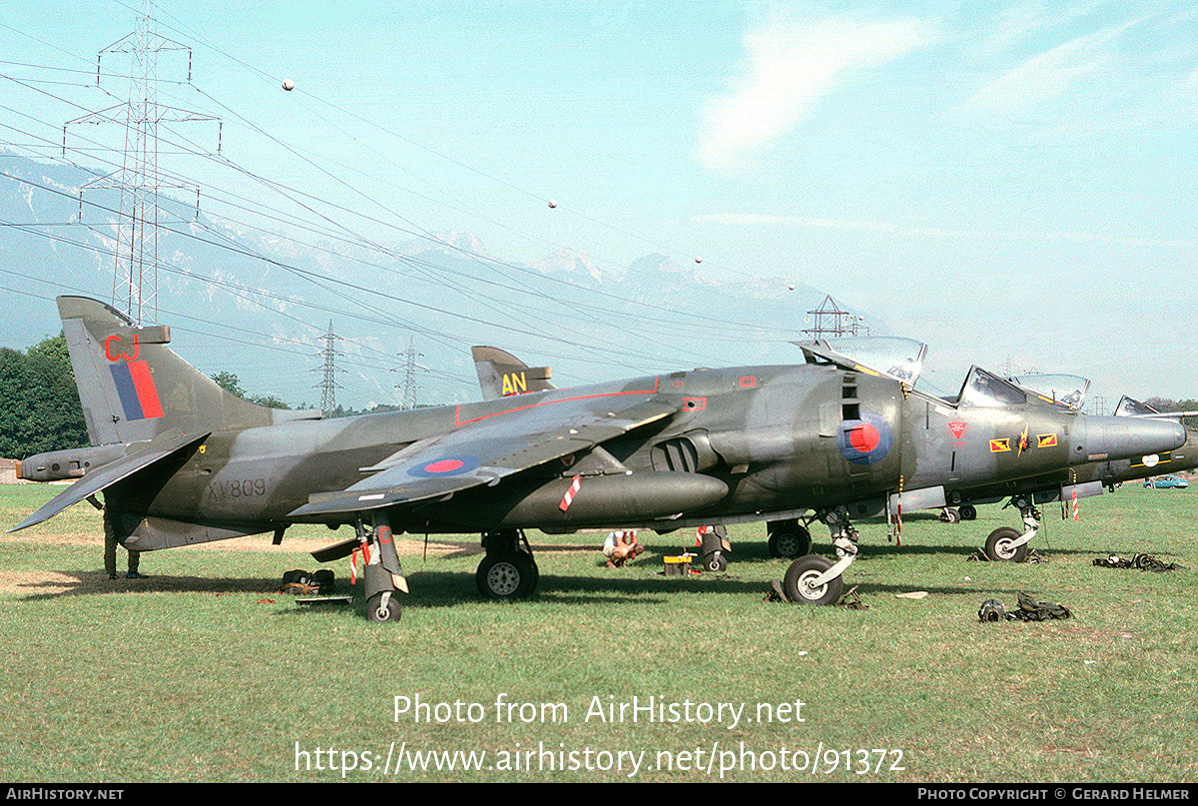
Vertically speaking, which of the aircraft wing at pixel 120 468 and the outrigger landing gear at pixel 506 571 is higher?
the aircraft wing at pixel 120 468

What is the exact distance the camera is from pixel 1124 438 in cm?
1520

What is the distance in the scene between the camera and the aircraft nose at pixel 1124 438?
14.9 meters

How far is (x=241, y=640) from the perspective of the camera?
39.1 feet

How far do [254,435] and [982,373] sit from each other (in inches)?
469

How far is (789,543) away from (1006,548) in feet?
15.3

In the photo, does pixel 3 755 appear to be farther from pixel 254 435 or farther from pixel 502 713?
pixel 254 435

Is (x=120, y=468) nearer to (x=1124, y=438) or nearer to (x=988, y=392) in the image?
(x=988, y=392)

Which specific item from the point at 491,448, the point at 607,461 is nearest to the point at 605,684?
the point at 491,448

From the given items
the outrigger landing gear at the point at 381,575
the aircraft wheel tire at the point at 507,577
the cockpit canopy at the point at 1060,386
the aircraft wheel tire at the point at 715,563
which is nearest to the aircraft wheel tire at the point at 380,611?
the outrigger landing gear at the point at 381,575

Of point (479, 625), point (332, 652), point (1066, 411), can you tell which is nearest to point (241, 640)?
point (332, 652)

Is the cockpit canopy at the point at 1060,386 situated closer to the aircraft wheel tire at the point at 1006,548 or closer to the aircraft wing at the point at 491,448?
the aircraft wheel tire at the point at 1006,548

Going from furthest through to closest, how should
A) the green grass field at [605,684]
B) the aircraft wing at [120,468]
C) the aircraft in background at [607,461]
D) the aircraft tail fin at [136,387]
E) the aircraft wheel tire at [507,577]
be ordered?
1. the aircraft tail fin at [136,387]
2. the aircraft wheel tire at [507,577]
3. the aircraft wing at [120,468]
4. the aircraft in background at [607,461]
5. the green grass field at [605,684]

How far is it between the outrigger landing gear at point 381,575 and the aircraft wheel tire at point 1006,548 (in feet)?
45.1

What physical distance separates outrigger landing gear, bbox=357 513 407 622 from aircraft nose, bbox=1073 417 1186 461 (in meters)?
10.4
